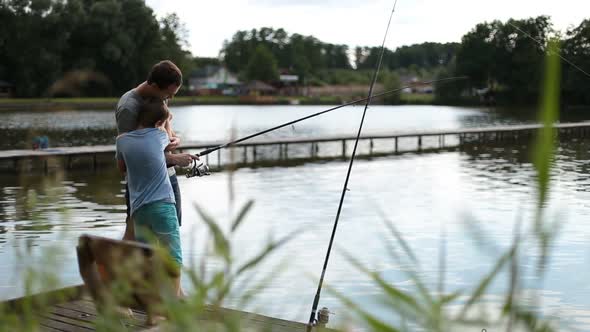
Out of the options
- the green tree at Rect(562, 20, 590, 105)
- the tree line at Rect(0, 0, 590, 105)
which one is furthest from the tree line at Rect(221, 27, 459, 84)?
the green tree at Rect(562, 20, 590, 105)

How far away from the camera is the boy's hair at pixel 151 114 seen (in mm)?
4066

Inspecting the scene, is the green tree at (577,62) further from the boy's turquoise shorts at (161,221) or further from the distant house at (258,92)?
the boy's turquoise shorts at (161,221)

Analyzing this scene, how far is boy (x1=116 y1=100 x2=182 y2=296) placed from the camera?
159 inches

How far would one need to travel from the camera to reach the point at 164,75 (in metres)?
4.17

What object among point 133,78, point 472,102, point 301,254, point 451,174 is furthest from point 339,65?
point 301,254

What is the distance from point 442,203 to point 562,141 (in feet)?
Result: 57.5

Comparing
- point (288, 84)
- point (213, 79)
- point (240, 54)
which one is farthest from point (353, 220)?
point (240, 54)

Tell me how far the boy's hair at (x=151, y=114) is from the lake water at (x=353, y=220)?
21.5 inches

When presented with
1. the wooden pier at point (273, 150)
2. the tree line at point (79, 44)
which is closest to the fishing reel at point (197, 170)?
the tree line at point (79, 44)

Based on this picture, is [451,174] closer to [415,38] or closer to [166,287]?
[415,38]

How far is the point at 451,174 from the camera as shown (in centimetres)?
1680

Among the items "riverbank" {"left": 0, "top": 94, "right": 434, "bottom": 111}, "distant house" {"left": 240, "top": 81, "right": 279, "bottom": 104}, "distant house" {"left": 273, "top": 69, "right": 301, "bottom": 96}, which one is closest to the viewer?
"riverbank" {"left": 0, "top": 94, "right": 434, "bottom": 111}

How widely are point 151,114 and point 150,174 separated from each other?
31 centimetres

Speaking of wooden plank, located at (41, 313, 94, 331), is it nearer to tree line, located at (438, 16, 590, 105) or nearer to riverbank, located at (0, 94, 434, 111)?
riverbank, located at (0, 94, 434, 111)
